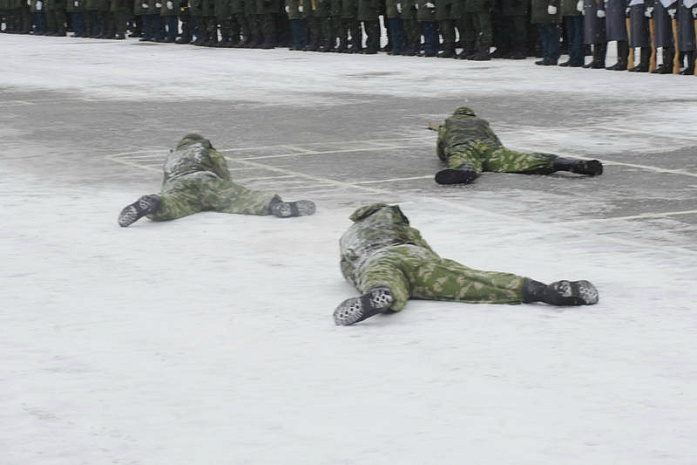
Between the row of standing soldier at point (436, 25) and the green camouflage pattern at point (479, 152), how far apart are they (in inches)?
321

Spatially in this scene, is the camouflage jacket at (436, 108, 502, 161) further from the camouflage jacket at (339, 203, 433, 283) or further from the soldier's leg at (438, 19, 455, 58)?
the soldier's leg at (438, 19, 455, 58)

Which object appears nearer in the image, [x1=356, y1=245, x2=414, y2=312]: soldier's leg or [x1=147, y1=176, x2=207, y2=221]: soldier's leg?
[x1=356, y1=245, x2=414, y2=312]: soldier's leg

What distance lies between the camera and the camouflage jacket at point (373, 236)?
21.4 ft

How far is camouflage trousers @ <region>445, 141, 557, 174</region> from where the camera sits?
33.3 ft

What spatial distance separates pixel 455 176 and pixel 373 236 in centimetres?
330

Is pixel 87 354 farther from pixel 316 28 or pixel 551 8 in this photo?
pixel 316 28

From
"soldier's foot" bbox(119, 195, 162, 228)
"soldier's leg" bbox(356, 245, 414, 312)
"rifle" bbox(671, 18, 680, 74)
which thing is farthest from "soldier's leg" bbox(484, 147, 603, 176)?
"rifle" bbox(671, 18, 680, 74)

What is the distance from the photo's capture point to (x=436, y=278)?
6270 mm

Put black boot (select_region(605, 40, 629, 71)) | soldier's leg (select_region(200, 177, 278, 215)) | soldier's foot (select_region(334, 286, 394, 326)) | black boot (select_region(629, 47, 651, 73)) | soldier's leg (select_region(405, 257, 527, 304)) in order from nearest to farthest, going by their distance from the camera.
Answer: soldier's foot (select_region(334, 286, 394, 326)) < soldier's leg (select_region(405, 257, 527, 304)) < soldier's leg (select_region(200, 177, 278, 215)) < black boot (select_region(629, 47, 651, 73)) < black boot (select_region(605, 40, 629, 71))

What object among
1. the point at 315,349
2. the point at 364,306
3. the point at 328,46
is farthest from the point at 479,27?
the point at 315,349

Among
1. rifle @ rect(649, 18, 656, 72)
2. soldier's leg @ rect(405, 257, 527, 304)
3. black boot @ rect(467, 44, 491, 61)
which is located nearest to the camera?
soldier's leg @ rect(405, 257, 527, 304)

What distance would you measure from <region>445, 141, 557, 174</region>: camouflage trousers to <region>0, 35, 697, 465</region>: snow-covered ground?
0.96 metres

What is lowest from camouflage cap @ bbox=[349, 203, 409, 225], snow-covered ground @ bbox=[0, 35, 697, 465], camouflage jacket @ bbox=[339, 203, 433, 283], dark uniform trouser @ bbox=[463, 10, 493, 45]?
snow-covered ground @ bbox=[0, 35, 697, 465]

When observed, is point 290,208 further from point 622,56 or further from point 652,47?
point 622,56
